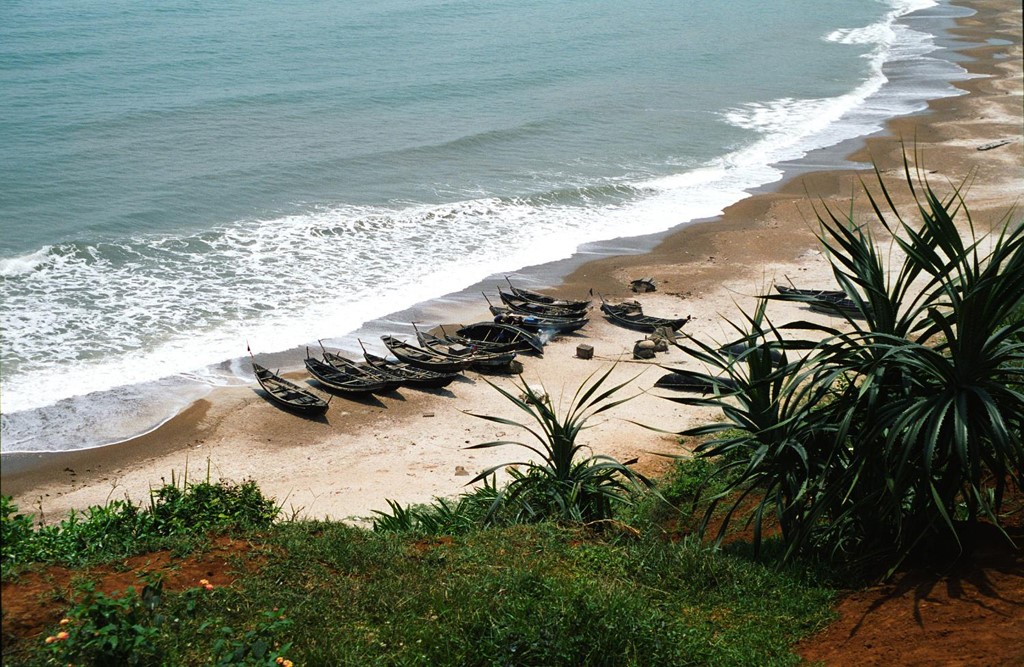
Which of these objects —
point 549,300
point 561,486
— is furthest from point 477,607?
point 549,300

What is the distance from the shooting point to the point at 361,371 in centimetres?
1895

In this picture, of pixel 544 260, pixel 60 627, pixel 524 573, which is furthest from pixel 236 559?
pixel 544 260

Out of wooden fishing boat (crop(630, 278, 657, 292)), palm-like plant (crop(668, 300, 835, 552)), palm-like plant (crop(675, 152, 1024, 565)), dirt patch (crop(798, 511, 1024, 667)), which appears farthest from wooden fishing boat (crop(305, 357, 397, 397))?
dirt patch (crop(798, 511, 1024, 667))

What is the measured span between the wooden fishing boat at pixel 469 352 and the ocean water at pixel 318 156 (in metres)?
2.02

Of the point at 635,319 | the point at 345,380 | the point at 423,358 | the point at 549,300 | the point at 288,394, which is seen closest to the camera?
the point at 288,394

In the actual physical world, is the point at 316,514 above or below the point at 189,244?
below

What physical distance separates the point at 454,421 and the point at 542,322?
4.26m

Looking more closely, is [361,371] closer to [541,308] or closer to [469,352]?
[469,352]

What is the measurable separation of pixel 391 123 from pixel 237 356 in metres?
20.5

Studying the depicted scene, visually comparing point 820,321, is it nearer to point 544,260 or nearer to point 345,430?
point 544,260

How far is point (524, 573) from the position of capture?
6949 millimetres

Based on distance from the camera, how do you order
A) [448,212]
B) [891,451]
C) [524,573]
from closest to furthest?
[524,573] < [891,451] < [448,212]

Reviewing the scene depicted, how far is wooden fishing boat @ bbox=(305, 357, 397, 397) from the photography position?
18.3m

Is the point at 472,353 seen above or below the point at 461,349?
below
